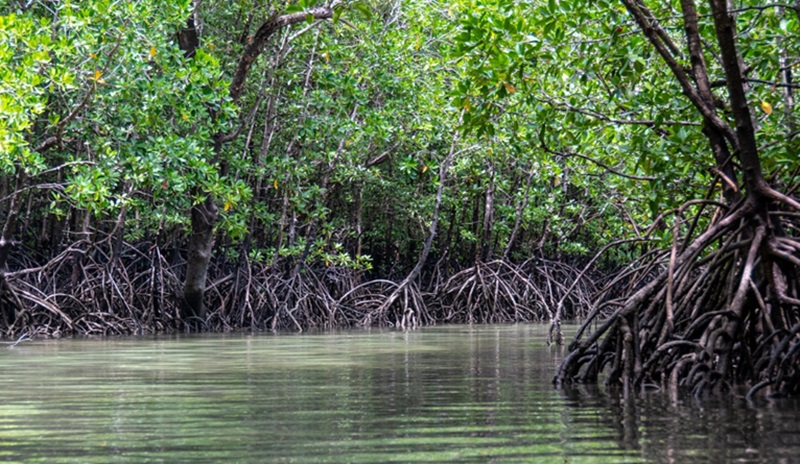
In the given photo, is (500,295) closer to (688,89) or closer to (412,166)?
(412,166)

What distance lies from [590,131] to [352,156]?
8.35 metres

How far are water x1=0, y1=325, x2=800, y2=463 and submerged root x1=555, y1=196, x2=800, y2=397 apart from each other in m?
0.21

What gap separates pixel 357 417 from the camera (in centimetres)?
396

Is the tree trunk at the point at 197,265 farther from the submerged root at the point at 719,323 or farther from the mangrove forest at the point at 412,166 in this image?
the submerged root at the point at 719,323

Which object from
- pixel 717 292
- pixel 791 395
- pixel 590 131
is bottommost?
pixel 791 395

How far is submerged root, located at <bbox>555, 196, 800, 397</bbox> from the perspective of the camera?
15.4 ft

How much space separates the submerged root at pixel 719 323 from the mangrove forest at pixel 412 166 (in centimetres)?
1

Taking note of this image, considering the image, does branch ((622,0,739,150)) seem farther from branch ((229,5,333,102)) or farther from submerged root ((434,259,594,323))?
submerged root ((434,259,594,323))

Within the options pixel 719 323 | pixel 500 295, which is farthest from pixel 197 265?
pixel 719 323

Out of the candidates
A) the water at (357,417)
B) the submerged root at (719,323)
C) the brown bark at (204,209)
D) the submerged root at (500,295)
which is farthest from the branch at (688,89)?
the submerged root at (500,295)

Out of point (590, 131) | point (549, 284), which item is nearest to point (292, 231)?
point (549, 284)

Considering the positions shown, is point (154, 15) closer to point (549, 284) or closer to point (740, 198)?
point (740, 198)

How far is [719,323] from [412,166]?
9.99m

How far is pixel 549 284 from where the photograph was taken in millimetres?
17375
